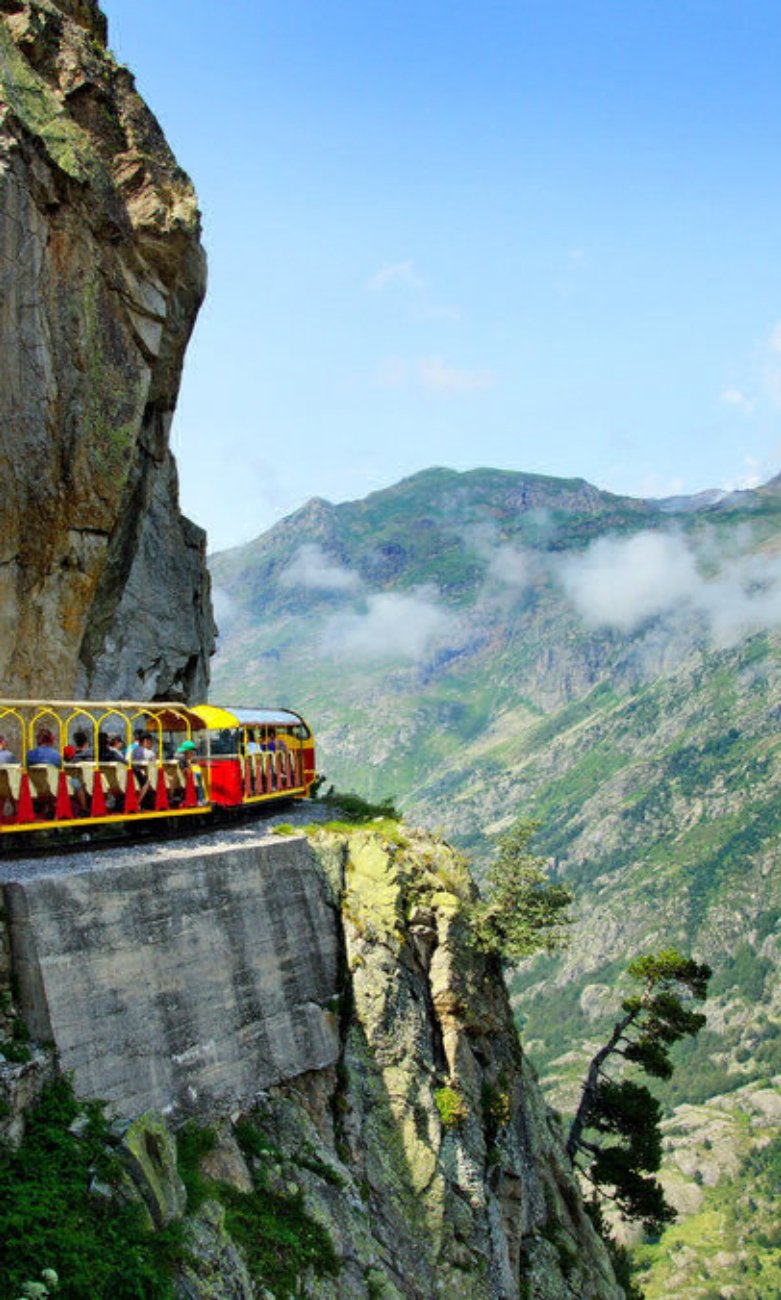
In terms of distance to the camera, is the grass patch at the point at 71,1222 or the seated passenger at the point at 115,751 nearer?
the grass patch at the point at 71,1222

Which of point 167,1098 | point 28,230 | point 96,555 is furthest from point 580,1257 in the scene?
point 28,230

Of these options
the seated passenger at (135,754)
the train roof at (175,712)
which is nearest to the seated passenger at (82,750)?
the train roof at (175,712)

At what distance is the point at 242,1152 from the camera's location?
18.5 metres

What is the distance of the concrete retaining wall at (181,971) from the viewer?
52.0 feet

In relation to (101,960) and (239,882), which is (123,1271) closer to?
(101,960)

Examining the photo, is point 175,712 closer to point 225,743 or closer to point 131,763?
point 225,743

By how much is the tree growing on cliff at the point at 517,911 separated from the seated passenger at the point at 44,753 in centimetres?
1395

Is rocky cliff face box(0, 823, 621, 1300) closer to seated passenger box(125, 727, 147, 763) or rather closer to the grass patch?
the grass patch

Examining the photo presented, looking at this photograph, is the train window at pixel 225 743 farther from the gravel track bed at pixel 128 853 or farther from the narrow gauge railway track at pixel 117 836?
the gravel track bed at pixel 128 853

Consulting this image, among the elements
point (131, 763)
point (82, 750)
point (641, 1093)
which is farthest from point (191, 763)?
point (641, 1093)

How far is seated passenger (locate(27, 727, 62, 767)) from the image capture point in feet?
70.6

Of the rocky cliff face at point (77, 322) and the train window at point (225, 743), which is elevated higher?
the rocky cliff face at point (77, 322)

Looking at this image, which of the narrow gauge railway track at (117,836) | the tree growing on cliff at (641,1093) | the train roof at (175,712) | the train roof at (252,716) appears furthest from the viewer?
the tree growing on cliff at (641,1093)

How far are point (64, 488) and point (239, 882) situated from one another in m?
19.7
